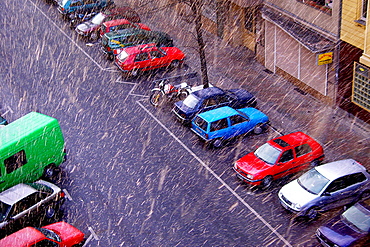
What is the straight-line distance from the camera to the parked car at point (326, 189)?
15.7 m

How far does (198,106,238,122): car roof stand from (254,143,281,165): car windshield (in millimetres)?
2293

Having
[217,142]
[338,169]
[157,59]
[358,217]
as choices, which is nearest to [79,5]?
[157,59]

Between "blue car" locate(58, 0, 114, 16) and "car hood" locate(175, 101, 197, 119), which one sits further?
"blue car" locate(58, 0, 114, 16)

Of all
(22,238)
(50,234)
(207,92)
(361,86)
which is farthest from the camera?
(207,92)

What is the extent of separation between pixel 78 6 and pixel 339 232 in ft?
81.1

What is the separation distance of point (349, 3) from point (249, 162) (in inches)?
301

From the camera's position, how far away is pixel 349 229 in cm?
1438

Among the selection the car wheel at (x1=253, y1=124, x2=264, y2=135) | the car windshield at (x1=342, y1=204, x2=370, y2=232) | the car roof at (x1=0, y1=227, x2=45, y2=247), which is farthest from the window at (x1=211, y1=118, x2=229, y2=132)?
the car roof at (x1=0, y1=227, x2=45, y2=247)

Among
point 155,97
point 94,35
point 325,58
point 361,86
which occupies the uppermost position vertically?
point 325,58

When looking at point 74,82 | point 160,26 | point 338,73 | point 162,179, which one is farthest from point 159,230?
point 160,26

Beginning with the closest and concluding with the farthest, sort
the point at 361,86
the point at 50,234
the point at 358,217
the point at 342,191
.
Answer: the point at 358,217 < the point at 50,234 < the point at 342,191 < the point at 361,86

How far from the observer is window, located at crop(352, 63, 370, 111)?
1983cm

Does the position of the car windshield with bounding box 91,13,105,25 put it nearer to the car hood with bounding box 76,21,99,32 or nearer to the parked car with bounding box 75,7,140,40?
the parked car with bounding box 75,7,140,40

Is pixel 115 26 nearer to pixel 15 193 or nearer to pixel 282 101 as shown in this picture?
pixel 282 101
